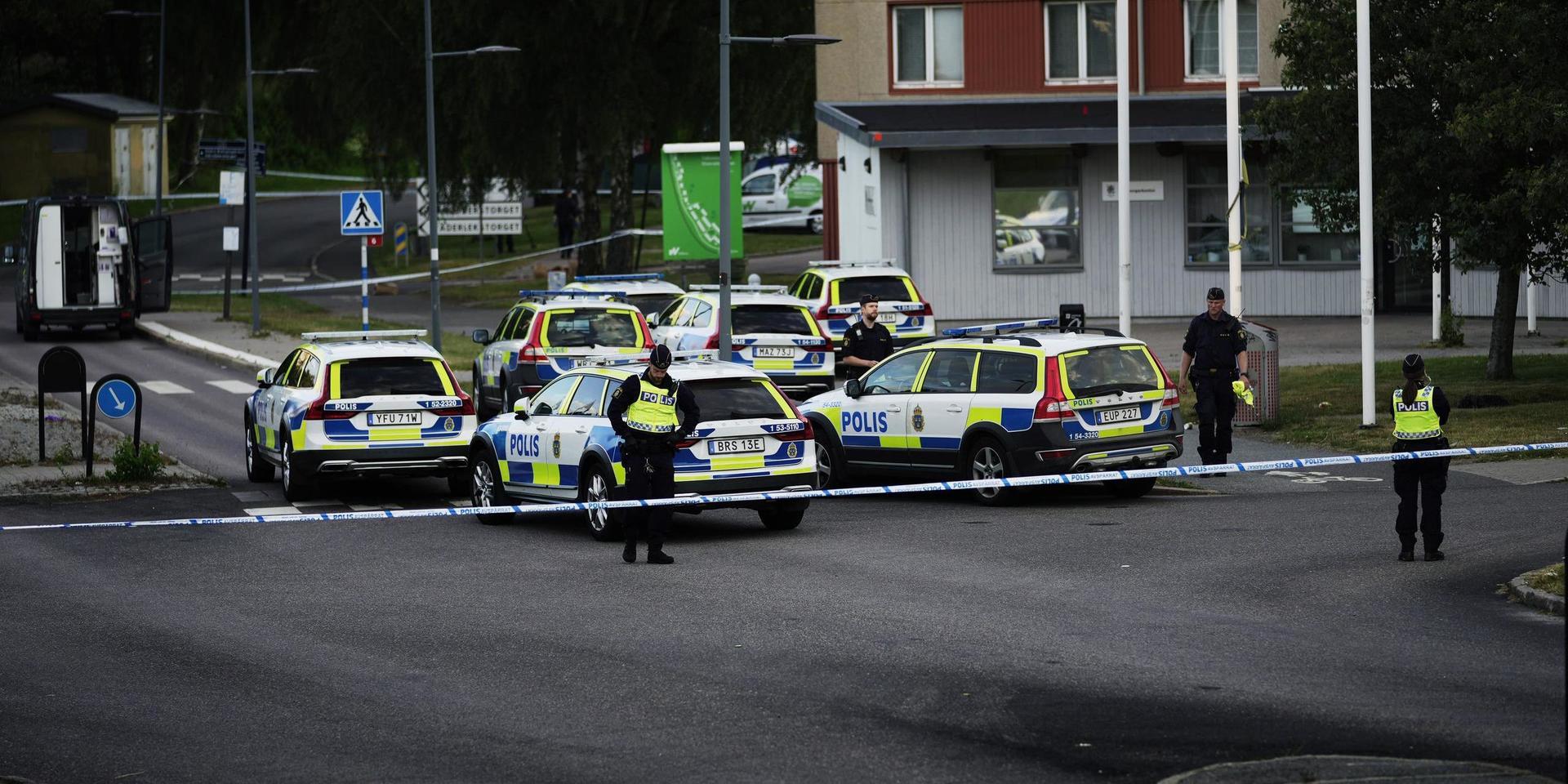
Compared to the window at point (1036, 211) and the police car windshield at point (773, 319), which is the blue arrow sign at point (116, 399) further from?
the window at point (1036, 211)

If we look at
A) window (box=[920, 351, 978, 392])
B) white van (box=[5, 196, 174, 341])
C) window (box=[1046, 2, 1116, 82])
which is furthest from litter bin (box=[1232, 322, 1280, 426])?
white van (box=[5, 196, 174, 341])

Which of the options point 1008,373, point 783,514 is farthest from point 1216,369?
point 783,514

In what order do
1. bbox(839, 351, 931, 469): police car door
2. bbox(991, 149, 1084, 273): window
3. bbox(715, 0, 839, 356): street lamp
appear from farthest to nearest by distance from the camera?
bbox(991, 149, 1084, 273): window < bbox(715, 0, 839, 356): street lamp < bbox(839, 351, 931, 469): police car door

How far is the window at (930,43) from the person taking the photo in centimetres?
4131

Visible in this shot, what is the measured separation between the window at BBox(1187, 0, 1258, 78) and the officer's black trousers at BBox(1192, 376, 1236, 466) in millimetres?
22075

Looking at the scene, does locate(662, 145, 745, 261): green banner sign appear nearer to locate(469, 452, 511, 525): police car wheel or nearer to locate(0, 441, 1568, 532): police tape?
locate(469, 452, 511, 525): police car wheel

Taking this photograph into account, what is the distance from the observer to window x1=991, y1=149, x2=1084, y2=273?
39.6 metres

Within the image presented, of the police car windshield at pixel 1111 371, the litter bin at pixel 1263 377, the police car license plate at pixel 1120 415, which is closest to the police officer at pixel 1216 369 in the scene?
the police car windshield at pixel 1111 371

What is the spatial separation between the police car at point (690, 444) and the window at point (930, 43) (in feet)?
81.5

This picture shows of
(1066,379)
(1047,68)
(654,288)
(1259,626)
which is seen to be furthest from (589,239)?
(1259,626)

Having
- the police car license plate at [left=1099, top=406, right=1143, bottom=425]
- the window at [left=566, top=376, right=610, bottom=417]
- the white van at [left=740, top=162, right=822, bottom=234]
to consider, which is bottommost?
the police car license plate at [left=1099, top=406, right=1143, bottom=425]

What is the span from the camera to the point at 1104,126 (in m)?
37.8

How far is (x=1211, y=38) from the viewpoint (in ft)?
132

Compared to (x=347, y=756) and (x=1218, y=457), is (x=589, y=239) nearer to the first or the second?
(x=1218, y=457)
